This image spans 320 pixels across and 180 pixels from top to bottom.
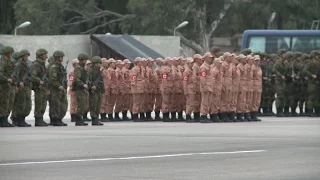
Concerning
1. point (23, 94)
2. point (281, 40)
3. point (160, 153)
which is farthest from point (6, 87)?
point (281, 40)

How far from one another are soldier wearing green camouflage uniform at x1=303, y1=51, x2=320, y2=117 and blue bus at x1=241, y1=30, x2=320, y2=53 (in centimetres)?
1090

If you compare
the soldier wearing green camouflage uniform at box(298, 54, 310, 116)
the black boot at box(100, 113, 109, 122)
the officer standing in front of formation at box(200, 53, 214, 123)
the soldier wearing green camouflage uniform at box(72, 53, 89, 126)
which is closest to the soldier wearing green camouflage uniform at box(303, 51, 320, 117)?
the soldier wearing green camouflage uniform at box(298, 54, 310, 116)

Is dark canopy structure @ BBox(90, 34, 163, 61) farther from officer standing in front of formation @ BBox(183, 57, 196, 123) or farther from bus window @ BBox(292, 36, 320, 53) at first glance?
officer standing in front of formation @ BBox(183, 57, 196, 123)

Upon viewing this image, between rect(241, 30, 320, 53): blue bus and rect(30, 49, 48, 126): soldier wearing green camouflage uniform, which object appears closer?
rect(30, 49, 48, 126): soldier wearing green camouflage uniform

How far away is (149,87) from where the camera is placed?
30.2 meters

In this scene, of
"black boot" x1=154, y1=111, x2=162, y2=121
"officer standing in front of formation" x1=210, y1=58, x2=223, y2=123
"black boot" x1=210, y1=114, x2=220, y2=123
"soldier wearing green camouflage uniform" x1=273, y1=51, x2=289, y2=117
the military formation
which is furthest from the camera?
"soldier wearing green camouflage uniform" x1=273, y1=51, x2=289, y2=117

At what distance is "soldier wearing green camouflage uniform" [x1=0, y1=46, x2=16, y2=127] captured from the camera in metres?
25.1

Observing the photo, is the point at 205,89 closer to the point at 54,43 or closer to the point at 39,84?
the point at 39,84

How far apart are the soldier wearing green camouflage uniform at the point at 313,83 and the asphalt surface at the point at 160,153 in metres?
8.10

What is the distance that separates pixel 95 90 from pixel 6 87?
2.36 meters

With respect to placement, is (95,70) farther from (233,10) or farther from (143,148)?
(233,10)

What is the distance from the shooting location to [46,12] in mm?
62844

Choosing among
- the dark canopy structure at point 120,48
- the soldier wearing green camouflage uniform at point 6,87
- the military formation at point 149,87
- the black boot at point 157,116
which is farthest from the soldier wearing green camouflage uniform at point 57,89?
the dark canopy structure at point 120,48

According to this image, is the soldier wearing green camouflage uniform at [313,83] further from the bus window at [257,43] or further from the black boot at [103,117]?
the bus window at [257,43]
